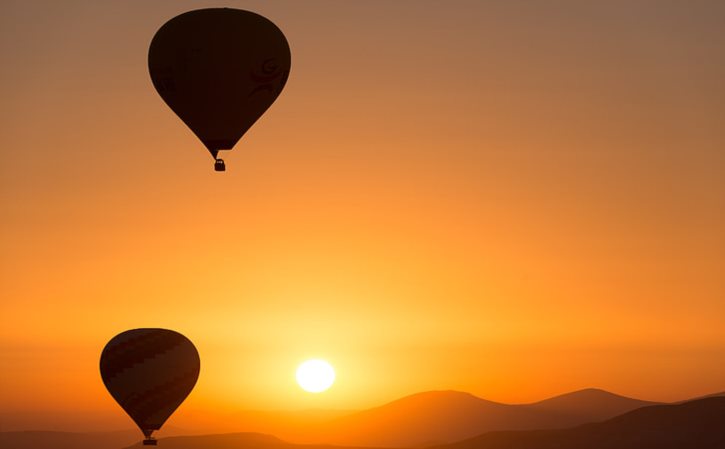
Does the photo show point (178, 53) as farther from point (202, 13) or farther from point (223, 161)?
point (223, 161)

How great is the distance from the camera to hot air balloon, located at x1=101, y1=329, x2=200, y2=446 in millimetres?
107750

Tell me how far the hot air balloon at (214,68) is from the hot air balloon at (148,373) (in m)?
30.1

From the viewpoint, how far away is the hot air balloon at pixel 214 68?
84500 mm

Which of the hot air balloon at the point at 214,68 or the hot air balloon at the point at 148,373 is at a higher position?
the hot air balloon at the point at 214,68

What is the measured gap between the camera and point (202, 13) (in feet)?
278

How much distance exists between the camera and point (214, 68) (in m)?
84.6

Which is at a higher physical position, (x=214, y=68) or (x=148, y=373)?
(x=214, y=68)

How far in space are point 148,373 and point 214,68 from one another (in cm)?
3350

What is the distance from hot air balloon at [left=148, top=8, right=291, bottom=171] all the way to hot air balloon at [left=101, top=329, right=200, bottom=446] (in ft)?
98.7

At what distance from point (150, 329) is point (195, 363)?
182 inches

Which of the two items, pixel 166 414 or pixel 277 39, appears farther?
pixel 166 414

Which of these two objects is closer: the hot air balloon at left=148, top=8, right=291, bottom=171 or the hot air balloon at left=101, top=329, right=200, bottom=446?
the hot air balloon at left=148, top=8, right=291, bottom=171

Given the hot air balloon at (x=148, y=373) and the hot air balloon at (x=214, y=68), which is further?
the hot air balloon at (x=148, y=373)

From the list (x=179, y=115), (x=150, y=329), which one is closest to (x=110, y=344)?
(x=150, y=329)
